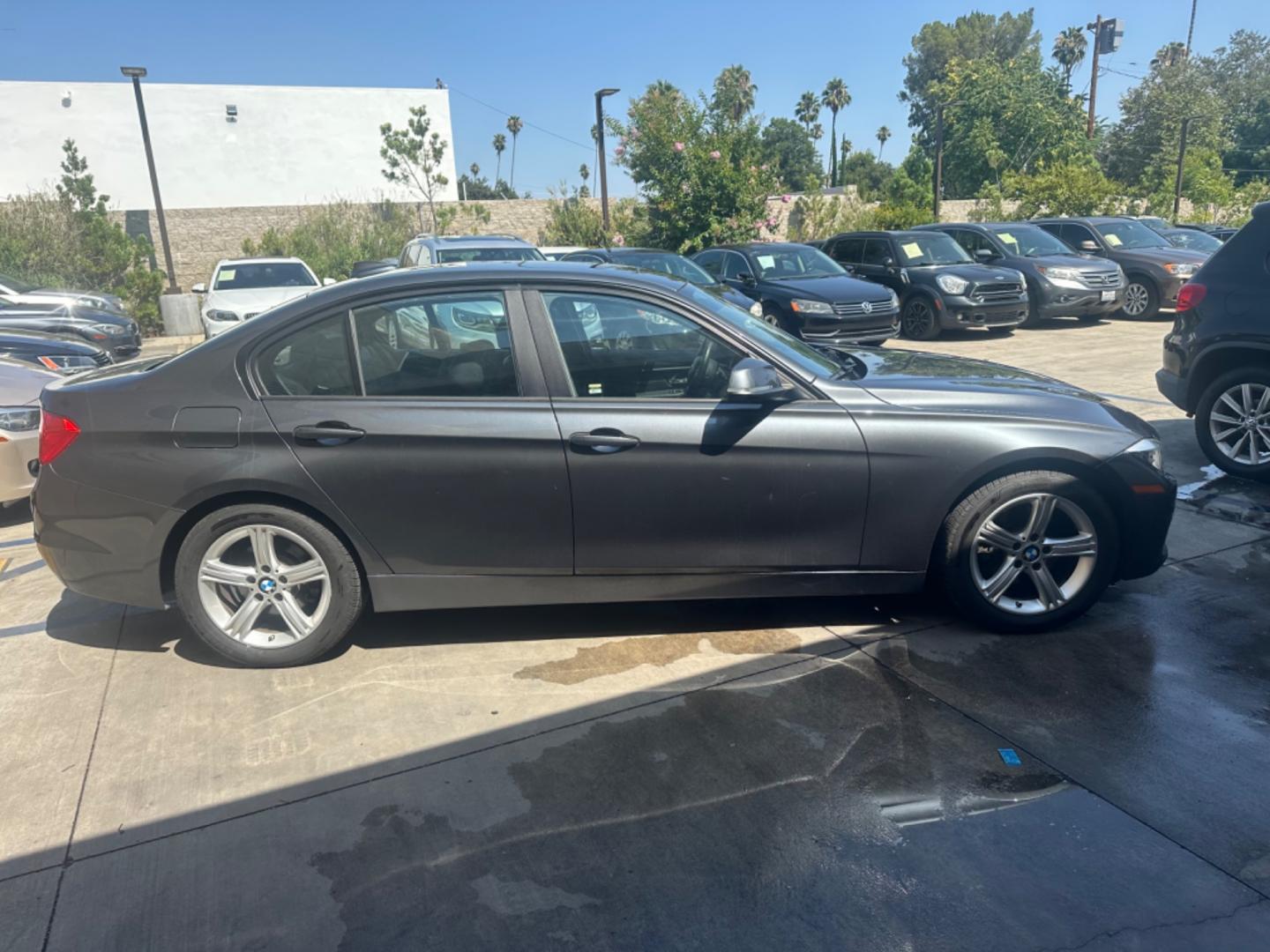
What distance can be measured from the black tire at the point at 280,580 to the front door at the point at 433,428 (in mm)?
176

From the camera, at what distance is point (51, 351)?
8.98 metres

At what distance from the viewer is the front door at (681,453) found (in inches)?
152

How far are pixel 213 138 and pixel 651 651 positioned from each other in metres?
41.2

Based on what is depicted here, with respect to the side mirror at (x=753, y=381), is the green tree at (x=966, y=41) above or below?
above

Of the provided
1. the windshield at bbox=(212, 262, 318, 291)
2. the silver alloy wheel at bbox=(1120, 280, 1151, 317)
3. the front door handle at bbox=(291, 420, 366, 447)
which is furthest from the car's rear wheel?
the front door handle at bbox=(291, 420, 366, 447)

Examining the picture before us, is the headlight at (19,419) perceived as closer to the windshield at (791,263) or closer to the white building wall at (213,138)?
the windshield at (791,263)

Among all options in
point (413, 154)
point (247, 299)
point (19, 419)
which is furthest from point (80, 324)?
point (413, 154)

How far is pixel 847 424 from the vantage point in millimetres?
3920

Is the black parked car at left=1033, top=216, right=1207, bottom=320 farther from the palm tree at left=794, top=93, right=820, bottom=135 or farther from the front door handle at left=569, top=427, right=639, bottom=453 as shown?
the palm tree at left=794, top=93, right=820, bottom=135

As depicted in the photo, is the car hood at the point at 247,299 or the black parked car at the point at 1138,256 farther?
the black parked car at the point at 1138,256

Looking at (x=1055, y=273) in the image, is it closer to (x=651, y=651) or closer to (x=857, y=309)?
(x=857, y=309)

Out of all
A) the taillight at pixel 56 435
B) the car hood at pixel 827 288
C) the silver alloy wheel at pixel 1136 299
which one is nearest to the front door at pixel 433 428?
the taillight at pixel 56 435

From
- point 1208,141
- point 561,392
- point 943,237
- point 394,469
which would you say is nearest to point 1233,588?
point 561,392

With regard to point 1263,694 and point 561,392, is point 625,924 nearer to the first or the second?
point 561,392
